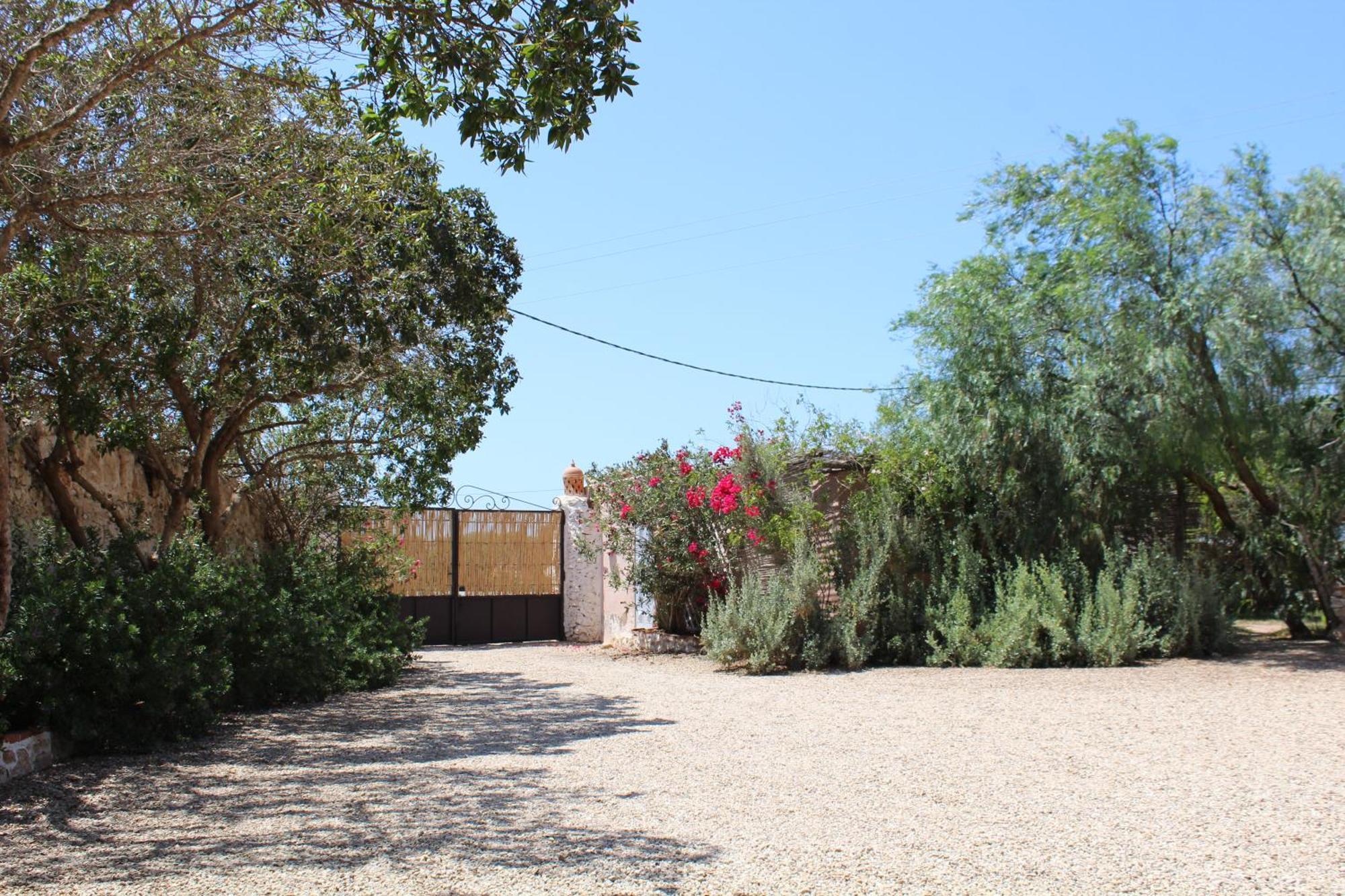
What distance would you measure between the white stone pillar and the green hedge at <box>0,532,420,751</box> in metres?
7.49

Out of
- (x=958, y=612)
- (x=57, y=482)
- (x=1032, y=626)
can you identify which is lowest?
(x=1032, y=626)

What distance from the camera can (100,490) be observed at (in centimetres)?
870

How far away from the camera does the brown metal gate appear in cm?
1642

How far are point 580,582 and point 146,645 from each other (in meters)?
10.7

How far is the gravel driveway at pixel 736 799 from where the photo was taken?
3.97 metres

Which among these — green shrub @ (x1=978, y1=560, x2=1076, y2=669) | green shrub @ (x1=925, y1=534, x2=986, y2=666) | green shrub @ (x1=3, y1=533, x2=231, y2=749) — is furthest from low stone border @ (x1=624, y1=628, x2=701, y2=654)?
green shrub @ (x1=3, y1=533, x2=231, y2=749)

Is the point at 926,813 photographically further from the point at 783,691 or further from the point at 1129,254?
the point at 1129,254

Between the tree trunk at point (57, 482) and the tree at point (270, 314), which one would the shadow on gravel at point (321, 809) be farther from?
the tree at point (270, 314)

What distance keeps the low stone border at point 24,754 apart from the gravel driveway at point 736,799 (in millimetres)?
129

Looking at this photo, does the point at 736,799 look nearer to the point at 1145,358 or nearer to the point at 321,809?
the point at 321,809

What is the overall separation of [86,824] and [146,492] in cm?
542

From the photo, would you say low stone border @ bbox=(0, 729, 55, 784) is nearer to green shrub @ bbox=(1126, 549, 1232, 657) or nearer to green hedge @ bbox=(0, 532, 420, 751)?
green hedge @ bbox=(0, 532, 420, 751)

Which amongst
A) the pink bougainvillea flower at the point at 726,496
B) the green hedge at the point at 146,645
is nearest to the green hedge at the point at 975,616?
the pink bougainvillea flower at the point at 726,496

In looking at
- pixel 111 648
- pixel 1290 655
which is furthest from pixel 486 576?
pixel 1290 655
